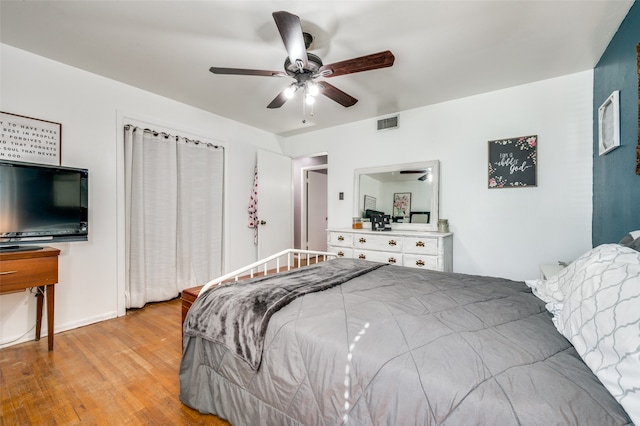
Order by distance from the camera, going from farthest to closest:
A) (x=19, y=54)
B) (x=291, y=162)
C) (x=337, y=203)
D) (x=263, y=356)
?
(x=291, y=162) < (x=337, y=203) < (x=19, y=54) < (x=263, y=356)

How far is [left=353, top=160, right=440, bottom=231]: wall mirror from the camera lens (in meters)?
3.30


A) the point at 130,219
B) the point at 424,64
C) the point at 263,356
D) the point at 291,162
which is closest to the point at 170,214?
the point at 130,219

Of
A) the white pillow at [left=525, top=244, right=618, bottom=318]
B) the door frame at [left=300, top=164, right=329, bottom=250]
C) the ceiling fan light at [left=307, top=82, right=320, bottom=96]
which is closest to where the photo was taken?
the white pillow at [left=525, top=244, right=618, bottom=318]

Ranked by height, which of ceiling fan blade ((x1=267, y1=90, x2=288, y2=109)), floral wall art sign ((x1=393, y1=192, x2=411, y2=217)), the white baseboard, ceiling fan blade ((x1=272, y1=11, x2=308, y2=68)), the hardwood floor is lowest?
the hardwood floor

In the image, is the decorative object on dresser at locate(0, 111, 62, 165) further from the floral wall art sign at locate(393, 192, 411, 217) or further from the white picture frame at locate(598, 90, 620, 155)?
the white picture frame at locate(598, 90, 620, 155)

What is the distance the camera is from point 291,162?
4.71 m

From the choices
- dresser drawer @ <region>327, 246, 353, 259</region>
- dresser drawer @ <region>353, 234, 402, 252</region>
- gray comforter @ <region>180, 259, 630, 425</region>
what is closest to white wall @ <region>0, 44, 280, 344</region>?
gray comforter @ <region>180, 259, 630, 425</region>

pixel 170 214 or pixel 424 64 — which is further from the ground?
pixel 424 64

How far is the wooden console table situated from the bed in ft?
4.90

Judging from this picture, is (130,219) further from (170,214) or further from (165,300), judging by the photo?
(165,300)

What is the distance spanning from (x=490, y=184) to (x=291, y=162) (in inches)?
117

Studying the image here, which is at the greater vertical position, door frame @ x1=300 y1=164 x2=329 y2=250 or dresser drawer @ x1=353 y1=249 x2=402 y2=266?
door frame @ x1=300 y1=164 x2=329 y2=250

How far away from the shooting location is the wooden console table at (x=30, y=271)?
1.92 metres

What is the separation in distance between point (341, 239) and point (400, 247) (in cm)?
80
